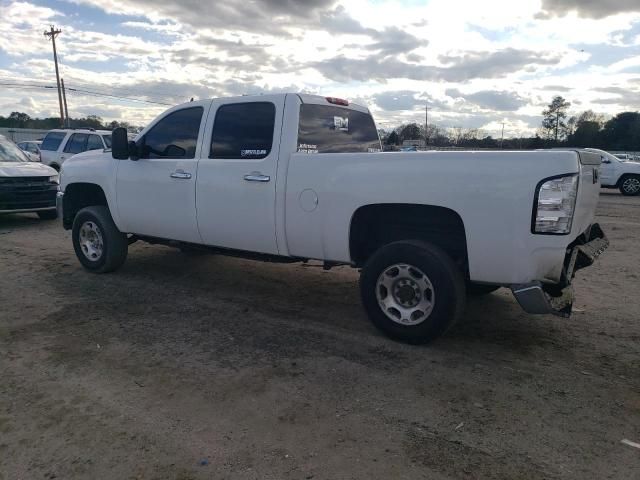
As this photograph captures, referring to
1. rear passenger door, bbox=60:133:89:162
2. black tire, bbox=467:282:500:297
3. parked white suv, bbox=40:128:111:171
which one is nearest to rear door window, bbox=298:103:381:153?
black tire, bbox=467:282:500:297

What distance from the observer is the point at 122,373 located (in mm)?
3939

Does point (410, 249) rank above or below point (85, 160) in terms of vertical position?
below

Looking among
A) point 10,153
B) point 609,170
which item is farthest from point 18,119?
point 609,170

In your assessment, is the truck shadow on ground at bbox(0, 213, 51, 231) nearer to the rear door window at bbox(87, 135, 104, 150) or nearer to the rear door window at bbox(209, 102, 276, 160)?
the rear door window at bbox(87, 135, 104, 150)

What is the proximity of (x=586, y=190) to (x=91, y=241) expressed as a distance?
5.73 m

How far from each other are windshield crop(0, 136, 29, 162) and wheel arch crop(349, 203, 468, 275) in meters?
9.83

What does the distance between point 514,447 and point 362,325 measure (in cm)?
216

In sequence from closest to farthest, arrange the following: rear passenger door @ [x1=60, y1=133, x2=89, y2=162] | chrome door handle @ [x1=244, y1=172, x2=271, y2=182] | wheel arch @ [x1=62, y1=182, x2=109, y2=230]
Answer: chrome door handle @ [x1=244, y1=172, x2=271, y2=182] → wheel arch @ [x1=62, y1=182, x2=109, y2=230] → rear passenger door @ [x1=60, y1=133, x2=89, y2=162]

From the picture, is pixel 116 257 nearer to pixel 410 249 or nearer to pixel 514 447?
pixel 410 249

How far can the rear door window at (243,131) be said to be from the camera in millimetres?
5164

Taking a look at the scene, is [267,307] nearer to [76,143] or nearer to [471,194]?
[471,194]

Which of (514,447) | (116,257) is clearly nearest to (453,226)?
(514,447)

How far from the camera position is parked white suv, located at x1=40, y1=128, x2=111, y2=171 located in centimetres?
1575

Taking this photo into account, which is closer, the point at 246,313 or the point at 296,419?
the point at 296,419
